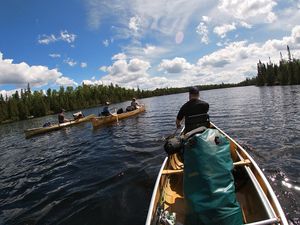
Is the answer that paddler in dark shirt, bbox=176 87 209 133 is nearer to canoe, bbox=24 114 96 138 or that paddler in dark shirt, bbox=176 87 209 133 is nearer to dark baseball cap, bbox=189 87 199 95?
dark baseball cap, bbox=189 87 199 95

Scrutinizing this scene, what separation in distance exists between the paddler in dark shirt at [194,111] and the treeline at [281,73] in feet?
289

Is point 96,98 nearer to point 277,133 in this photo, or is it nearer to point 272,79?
point 272,79

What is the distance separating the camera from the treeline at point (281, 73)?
3260 inches

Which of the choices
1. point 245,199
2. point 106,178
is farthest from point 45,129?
point 245,199

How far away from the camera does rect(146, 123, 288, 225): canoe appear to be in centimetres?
421

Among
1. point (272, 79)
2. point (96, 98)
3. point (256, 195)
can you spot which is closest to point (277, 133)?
point (256, 195)

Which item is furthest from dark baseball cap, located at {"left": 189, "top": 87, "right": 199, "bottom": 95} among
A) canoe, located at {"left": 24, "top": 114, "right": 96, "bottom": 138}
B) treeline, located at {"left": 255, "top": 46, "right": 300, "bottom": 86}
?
treeline, located at {"left": 255, "top": 46, "right": 300, "bottom": 86}

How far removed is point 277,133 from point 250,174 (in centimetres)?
922

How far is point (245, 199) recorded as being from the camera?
5387 mm

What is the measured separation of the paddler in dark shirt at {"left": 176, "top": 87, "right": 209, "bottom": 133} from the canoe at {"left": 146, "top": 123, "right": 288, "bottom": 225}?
157cm

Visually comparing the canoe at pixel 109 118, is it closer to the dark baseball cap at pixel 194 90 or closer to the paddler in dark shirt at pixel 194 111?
the paddler in dark shirt at pixel 194 111

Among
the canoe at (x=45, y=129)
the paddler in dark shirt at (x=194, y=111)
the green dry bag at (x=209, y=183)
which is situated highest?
the paddler in dark shirt at (x=194, y=111)

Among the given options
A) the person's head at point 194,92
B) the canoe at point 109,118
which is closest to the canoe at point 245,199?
the person's head at point 194,92

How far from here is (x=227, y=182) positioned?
4.30m
